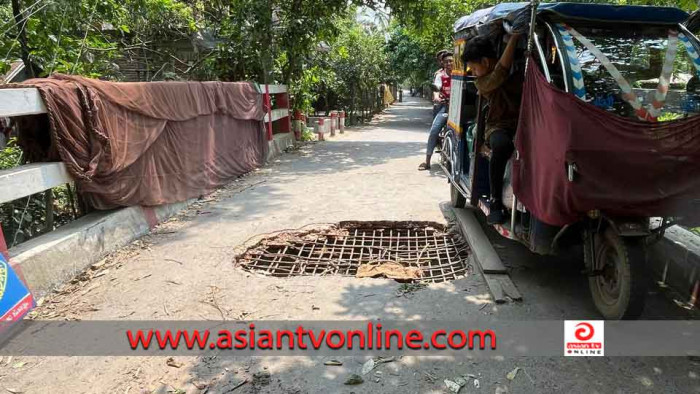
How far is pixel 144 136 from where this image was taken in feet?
18.4

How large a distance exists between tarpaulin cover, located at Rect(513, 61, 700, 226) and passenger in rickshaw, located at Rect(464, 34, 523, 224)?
1.16 metres

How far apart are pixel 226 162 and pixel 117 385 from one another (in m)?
5.75

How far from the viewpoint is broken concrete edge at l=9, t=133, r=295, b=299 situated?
12.7ft

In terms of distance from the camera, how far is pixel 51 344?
330 centimetres

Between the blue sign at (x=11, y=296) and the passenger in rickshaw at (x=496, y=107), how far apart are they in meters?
3.89

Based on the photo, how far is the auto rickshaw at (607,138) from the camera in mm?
3021

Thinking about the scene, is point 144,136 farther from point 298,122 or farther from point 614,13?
point 298,122

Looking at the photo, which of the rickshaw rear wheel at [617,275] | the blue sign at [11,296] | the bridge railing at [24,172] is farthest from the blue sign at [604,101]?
the bridge railing at [24,172]

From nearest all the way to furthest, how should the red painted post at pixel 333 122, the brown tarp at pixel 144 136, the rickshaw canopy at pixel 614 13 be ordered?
the rickshaw canopy at pixel 614 13 → the brown tarp at pixel 144 136 → the red painted post at pixel 333 122

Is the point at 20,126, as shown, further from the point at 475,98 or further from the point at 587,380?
the point at 587,380

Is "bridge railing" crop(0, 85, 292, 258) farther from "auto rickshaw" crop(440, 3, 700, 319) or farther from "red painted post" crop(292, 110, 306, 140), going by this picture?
"red painted post" crop(292, 110, 306, 140)

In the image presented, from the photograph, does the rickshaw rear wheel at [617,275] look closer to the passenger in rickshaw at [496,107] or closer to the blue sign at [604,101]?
the blue sign at [604,101]

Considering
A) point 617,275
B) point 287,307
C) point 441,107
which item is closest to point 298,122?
point 441,107

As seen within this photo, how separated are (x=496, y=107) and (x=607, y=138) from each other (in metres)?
1.49
